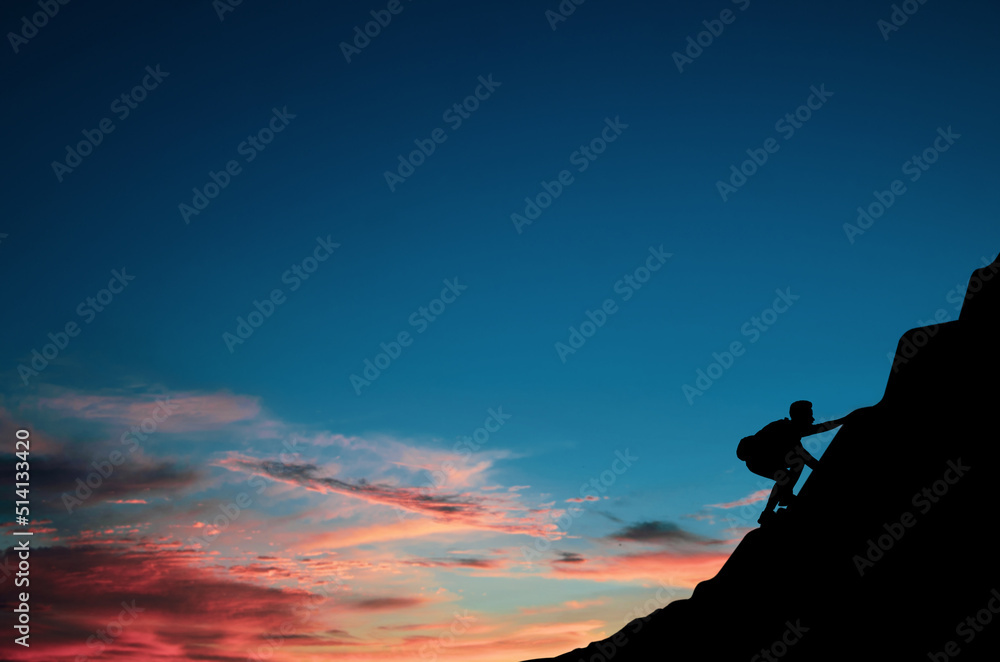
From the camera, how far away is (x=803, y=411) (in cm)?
1223

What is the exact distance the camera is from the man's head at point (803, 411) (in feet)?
40.0

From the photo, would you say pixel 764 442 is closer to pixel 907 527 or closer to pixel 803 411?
pixel 803 411

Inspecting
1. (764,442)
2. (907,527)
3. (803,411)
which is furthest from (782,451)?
(907,527)

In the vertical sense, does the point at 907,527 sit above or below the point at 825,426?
below

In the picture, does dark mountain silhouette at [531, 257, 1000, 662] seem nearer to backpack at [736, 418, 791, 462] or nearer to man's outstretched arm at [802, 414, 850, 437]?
man's outstretched arm at [802, 414, 850, 437]

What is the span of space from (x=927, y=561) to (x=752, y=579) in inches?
149

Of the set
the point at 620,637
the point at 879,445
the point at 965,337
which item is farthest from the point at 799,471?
the point at 620,637

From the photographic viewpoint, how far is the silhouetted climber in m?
12.2

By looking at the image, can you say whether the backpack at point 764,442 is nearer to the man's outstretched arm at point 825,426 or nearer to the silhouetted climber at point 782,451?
the silhouetted climber at point 782,451

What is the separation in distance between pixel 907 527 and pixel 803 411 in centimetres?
274

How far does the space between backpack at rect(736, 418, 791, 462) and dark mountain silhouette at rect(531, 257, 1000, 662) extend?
2.74 feet

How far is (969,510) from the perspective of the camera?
9.38 m

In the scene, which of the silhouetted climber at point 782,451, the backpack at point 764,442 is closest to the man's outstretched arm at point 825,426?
the silhouetted climber at point 782,451

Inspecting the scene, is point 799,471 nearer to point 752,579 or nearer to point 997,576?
point 752,579
